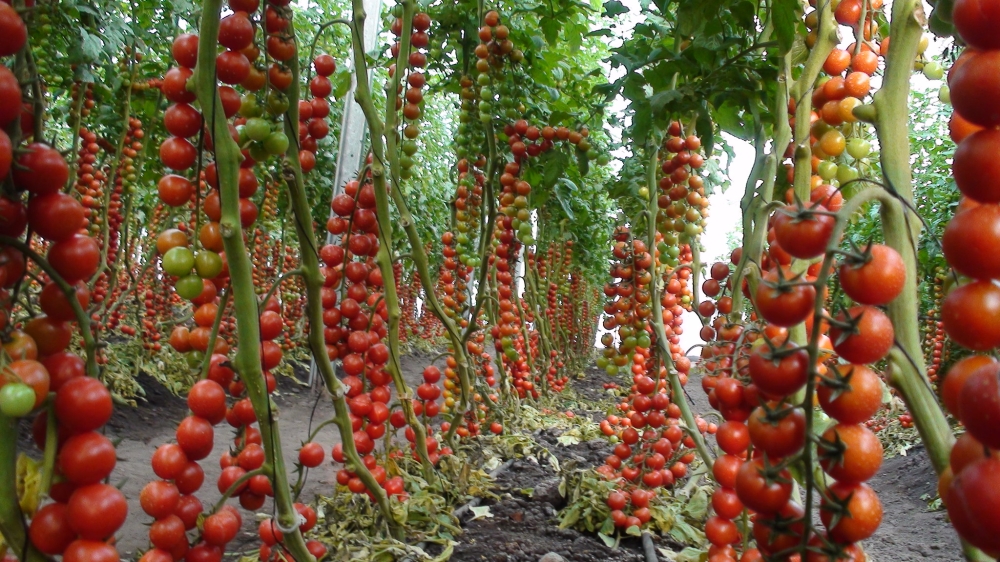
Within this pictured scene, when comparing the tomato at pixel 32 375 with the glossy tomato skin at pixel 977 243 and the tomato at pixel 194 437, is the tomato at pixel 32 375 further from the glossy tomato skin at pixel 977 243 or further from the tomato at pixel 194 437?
the glossy tomato skin at pixel 977 243

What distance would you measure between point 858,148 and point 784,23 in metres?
0.37

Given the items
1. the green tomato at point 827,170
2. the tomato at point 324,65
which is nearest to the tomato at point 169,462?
the tomato at point 324,65

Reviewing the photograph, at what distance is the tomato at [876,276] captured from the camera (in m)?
Answer: 0.50

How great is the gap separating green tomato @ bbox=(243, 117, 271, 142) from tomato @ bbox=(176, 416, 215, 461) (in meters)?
0.45

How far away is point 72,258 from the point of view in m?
0.71

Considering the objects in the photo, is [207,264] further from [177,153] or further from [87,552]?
[87,552]

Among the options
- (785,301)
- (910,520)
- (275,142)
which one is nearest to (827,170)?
(785,301)

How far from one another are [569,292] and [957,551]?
14.5 ft

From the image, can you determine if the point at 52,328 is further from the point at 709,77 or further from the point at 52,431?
the point at 709,77

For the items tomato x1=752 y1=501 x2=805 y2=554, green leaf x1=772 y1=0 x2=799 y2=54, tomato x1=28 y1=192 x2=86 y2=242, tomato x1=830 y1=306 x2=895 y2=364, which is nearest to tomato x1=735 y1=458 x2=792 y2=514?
tomato x1=752 y1=501 x2=805 y2=554

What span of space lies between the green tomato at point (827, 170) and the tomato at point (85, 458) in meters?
1.12

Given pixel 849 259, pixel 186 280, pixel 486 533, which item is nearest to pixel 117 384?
pixel 486 533

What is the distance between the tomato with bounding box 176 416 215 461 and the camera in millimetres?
921

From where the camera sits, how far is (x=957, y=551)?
9.62ft
